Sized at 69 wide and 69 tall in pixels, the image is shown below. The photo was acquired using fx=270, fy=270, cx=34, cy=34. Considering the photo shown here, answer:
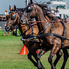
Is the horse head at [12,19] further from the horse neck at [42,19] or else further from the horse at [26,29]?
the horse neck at [42,19]

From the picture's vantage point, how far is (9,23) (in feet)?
33.1

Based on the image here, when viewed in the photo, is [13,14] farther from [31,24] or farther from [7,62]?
[7,62]

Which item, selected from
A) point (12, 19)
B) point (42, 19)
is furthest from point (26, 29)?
point (42, 19)

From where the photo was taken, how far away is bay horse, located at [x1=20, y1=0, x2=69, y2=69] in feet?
27.9

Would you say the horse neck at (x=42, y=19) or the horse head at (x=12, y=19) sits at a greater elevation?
the horse neck at (x=42, y=19)

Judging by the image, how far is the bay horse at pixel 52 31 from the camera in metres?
8.52

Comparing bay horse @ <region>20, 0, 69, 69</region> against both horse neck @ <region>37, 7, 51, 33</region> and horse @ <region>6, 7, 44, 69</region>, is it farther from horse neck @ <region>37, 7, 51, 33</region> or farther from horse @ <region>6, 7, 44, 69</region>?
horse @ <region>6, 7, 44, 69</region>

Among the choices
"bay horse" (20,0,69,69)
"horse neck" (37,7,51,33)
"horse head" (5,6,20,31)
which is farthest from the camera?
"horse head" (5,6,20,31)

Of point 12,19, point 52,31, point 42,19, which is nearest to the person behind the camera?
point 52,31

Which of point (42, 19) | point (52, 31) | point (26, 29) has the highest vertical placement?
point (42, 19)

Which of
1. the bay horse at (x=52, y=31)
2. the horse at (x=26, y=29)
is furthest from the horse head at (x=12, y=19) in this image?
the bay horse at (x=52, y=31)

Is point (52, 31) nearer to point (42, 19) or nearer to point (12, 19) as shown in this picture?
point (42, 19)

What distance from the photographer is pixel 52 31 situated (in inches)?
342

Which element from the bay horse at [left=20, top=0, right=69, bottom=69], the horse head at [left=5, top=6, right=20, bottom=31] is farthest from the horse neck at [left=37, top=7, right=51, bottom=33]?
the horse head at [left=5, top=6, right=20, bottom=31]
